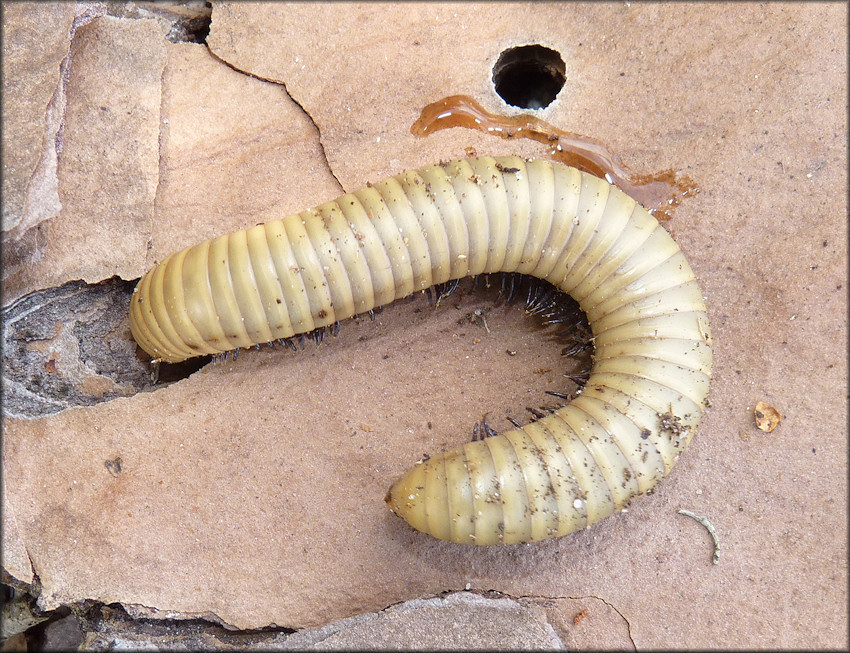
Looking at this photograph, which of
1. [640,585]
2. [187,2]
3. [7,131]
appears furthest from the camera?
[187,2]

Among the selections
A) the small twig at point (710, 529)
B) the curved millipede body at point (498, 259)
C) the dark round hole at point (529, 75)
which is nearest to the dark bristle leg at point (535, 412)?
the curved millipede body at point (498, 259)

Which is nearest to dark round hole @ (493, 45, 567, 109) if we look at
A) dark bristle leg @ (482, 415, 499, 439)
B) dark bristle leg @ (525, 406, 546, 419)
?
dark bristle leg @ (525, 406, 546, 419)

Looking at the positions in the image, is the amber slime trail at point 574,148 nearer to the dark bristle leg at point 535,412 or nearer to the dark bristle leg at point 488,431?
the dark bristle leg at point 535,412

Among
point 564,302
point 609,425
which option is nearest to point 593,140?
point 564,302

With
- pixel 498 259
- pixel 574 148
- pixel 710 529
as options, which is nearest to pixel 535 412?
pixel 498 259

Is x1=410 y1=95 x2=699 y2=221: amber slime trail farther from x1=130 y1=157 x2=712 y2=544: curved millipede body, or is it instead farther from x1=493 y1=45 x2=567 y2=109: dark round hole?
x1=493 y1=45 x2=567 y2=109: dark round hole

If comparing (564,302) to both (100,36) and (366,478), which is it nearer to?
(366,478)
